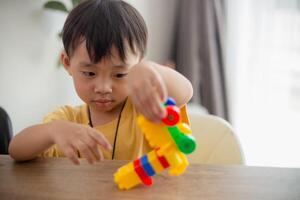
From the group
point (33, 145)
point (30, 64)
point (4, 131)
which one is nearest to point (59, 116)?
point (4, 131)

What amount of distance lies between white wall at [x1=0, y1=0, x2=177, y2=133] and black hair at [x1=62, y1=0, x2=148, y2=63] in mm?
658

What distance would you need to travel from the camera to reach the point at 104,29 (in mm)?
904

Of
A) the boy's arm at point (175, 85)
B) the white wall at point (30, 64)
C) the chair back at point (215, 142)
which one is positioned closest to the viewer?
the boy's arm at point (175, 85)

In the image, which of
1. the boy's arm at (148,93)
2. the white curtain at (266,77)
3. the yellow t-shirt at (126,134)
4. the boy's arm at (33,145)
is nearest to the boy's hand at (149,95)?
the boy's arm at (148,93)

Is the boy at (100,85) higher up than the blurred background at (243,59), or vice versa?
the boy at (100,85)

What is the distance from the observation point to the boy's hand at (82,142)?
2.09 feet

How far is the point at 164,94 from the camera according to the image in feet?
1.74

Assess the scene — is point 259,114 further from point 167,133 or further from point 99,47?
point 167,133

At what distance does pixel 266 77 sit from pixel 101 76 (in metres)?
1.82

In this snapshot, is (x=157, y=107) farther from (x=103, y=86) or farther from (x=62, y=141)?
(x=103, y=86)

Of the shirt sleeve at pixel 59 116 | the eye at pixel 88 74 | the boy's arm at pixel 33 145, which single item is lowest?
the shirt sleeve at pixel 59 116

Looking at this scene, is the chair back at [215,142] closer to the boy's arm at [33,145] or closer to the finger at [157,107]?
the boy's arm at [33,145]

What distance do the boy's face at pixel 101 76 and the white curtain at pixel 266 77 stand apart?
1.73 metres

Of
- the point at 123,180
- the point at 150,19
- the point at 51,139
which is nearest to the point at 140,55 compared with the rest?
the point at 51,139
